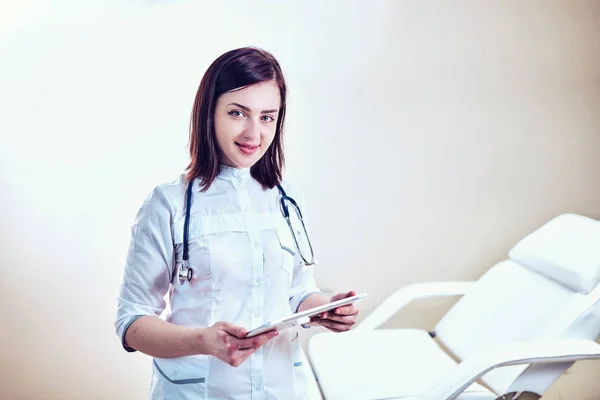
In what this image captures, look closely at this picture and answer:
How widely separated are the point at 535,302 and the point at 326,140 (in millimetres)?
904

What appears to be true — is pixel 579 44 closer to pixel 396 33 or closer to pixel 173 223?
pixel 396 33

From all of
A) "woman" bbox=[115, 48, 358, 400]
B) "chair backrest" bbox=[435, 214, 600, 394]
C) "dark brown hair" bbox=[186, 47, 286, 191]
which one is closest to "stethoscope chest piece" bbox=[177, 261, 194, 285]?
"woman" bbox=[115, 48, 358, 400]

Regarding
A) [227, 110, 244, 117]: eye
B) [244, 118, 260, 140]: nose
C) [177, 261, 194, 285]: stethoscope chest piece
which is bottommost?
[177, 261, 194, 285]: stethoscope chest piece

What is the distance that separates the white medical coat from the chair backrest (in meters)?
0.83

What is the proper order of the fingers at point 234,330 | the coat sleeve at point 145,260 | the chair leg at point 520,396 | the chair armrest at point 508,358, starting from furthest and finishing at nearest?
the chair leg at point 520,396
the chair armrest at point 508,358
the coat sleeve at point 145,260
the fingers at point 234,330

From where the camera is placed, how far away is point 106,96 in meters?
2.12

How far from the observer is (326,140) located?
7.59 ft

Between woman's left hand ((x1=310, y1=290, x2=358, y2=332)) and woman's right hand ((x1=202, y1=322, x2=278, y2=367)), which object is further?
woman's left hand ((x1=310, y1=290, x2=358, y2=332))

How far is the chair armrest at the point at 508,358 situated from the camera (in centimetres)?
152

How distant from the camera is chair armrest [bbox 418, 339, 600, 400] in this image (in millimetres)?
1521

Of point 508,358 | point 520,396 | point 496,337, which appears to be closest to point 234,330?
point 508,358

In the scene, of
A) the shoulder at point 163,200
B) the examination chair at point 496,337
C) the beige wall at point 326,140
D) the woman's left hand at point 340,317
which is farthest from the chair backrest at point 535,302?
the shoulder at point 163,200

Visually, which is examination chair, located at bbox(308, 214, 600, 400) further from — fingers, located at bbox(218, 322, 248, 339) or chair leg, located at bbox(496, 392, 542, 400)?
fingers, located at bbox(218, 322, 248, 339)

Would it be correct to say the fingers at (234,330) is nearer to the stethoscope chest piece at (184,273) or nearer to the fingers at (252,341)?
the fingers at (252,341)
